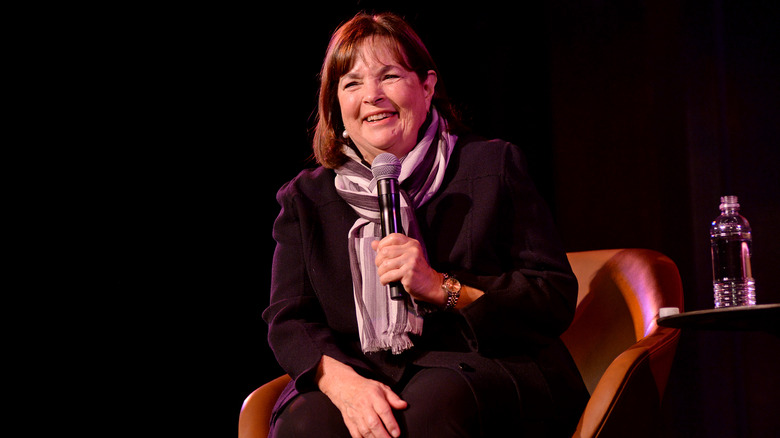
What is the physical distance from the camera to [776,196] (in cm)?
257

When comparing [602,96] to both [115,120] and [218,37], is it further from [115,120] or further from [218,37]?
[115,120]

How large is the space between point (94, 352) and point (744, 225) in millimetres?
2086

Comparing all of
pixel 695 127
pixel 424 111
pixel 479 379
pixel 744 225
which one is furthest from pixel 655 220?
pixel 479 379

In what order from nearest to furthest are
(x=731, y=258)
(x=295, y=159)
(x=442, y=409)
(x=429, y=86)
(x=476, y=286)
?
1. (x=442, y=409)
2. (x=476, y=286)
3. (x=429, y=86)
4. (x=731, y=258)
5. (x=295, y=159)

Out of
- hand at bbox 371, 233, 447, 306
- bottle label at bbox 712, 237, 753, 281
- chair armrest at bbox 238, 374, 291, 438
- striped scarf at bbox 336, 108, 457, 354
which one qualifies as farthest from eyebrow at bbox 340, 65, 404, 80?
bottle label at bbox 712, 237, 753, 281

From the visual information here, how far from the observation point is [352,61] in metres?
1.71

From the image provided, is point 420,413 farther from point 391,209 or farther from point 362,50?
point 362,50

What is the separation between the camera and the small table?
1414 mm

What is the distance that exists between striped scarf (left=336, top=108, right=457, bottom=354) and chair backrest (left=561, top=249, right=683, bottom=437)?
0.41 metres

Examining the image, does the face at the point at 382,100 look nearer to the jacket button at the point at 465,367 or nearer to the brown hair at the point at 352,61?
the brown hair at the point at 352,61

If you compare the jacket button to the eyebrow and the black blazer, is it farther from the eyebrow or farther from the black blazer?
the eyebrow

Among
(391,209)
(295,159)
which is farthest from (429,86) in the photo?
(295,159)

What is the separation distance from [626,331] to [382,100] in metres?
0.85

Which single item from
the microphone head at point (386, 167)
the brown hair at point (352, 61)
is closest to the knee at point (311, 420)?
the microphone head at point (386, 167)
